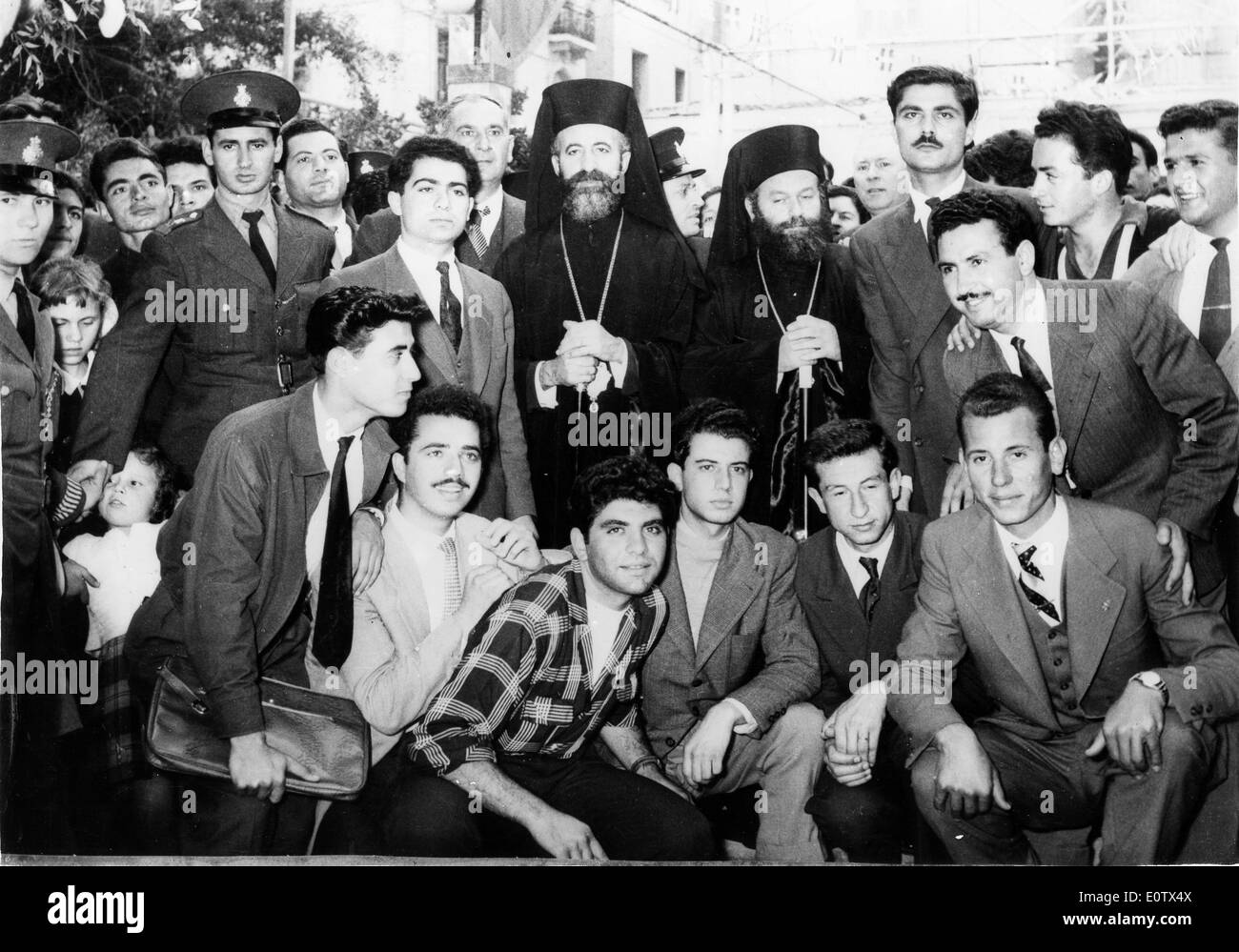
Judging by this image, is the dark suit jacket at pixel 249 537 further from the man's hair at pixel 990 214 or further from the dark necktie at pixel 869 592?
the man's hair at pixel 990 214

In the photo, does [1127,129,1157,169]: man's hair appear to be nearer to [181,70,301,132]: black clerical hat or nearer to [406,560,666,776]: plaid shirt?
[406,560,666,776]: plaid shirt

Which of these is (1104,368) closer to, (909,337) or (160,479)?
(909,337)

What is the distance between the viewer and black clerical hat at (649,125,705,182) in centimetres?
460

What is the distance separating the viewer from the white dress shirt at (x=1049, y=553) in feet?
14.0

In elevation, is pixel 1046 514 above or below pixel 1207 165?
below

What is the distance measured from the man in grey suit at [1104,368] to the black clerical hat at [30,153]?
3056 mm

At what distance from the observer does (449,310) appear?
14.9ft

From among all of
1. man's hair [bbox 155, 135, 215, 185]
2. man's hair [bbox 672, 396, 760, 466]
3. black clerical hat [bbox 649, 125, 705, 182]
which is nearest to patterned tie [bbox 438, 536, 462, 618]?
man's hair [bbox 672, 396, 760, 466]

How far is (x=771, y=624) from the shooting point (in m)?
4.40

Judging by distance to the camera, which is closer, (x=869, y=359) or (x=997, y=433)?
(x=997, y=433)

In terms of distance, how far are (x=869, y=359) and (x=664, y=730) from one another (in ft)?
4.72

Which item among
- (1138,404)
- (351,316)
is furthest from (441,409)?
(1138,404)
